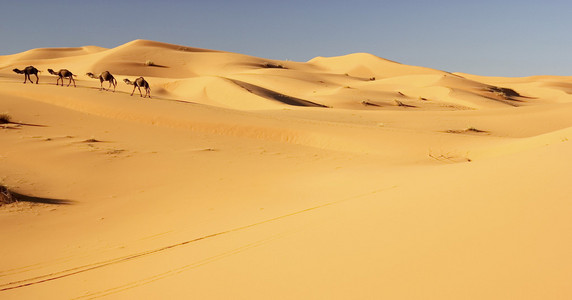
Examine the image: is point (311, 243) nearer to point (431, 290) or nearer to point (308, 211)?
point (431, 290)

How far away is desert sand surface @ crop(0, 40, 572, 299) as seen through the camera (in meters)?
2.93

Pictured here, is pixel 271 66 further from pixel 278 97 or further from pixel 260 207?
pixel 260 207

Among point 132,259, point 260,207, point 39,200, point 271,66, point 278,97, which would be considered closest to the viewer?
point 132,259

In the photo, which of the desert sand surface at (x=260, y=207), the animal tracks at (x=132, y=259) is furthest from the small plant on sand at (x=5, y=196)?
the animal tracks at (x=132, y=259)

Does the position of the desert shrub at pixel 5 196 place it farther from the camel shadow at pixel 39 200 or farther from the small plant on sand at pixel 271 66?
the small plant on sand at pixel 271 66

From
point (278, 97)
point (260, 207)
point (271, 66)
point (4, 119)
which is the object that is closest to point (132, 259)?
point (260, 207)

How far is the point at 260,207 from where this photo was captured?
7.08m

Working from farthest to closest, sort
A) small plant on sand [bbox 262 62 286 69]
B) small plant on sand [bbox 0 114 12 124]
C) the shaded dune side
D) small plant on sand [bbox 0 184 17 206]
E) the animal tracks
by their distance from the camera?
1. small plant on sand [bbox 262 62 286 69]
2. the shaded dune side
3. small plant on sand [bbox 0 114 12 124]
4. small plant on sand [bbox 0 184 17 206]
5. the animal tracks

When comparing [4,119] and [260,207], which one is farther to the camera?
[4,119]

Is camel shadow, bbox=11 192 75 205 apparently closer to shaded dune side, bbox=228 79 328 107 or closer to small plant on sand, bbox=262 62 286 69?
shaded dune side, bbox=228 79 328 107

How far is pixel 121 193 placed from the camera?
8109 mm

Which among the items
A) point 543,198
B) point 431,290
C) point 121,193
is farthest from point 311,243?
point 121,193

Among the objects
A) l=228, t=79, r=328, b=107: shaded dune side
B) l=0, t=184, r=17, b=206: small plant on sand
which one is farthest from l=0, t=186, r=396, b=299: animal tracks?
l=228, t=79, r=328, b=107: shaded dune side

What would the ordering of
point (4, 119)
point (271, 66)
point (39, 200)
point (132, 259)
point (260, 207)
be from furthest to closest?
point (271, 66) → point (4, 119) → point (39, 200) → point (260, 207) → point (132, 259)
